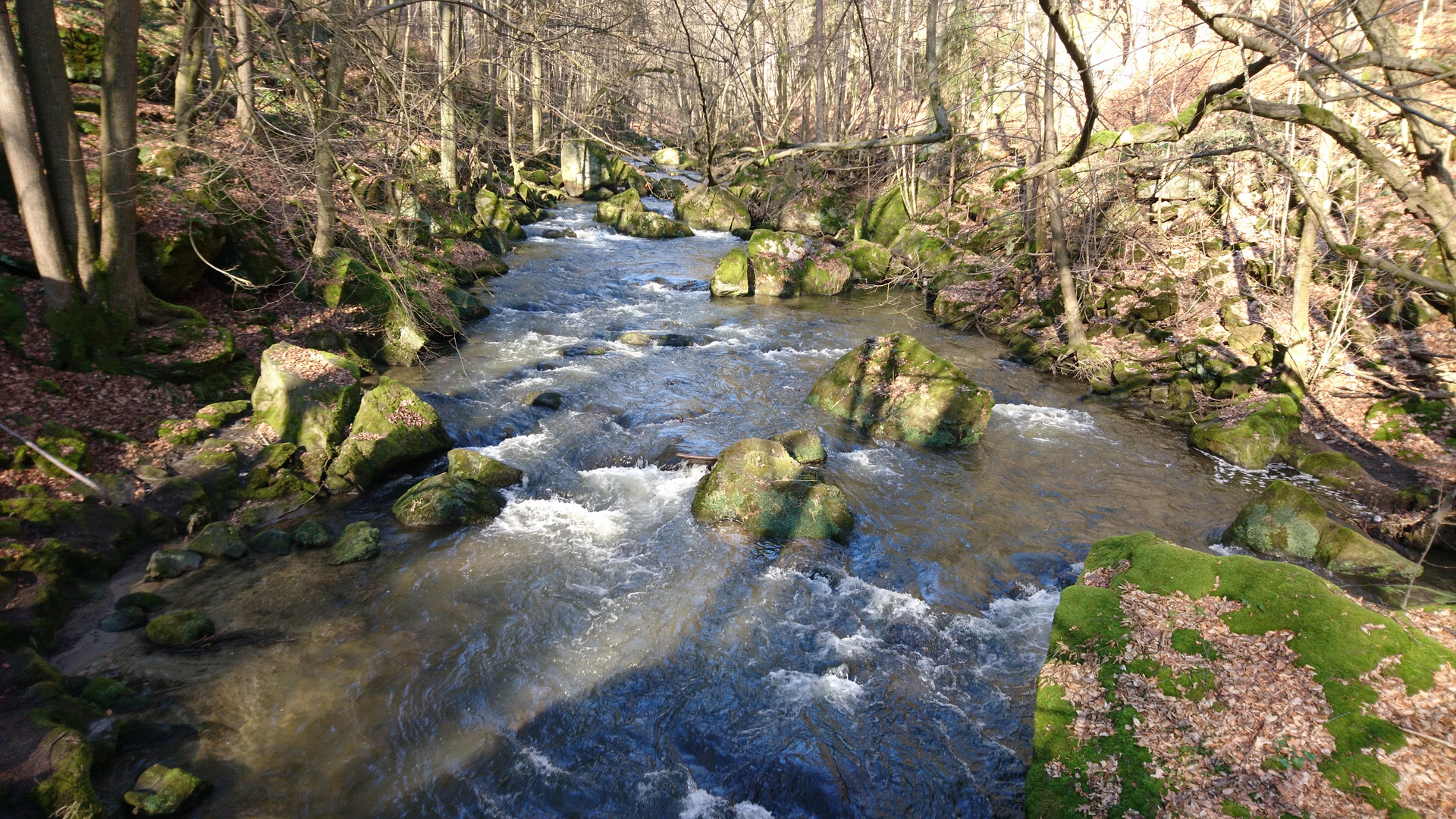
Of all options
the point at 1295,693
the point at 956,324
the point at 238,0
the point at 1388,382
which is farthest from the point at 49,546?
the point at 1388,382

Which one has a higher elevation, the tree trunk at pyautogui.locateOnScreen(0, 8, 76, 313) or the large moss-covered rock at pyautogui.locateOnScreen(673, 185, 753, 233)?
the large moss-covered rock at pyautogui.locateOnScreen(673, 185, 753, 233)

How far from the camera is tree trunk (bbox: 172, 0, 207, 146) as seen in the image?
31.0 feet

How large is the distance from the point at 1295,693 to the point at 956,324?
14111 mm

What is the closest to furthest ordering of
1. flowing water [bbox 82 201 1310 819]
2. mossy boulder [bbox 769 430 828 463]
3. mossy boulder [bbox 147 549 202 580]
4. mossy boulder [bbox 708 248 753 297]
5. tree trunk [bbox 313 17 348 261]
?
1. flowing water [bbox 82 201 1310 819]
2. mossy boulder [bbox 147 549 202 580]
3. tree trunk [bbox 313 17 348 261]
4. mossy boulder [bbox 769 430 828 463]
5. mossy boulder [bbox 708 248 753 297]

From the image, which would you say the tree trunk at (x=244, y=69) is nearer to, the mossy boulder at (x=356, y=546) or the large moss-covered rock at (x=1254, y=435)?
the mossy boulder at (x=356, y=546)

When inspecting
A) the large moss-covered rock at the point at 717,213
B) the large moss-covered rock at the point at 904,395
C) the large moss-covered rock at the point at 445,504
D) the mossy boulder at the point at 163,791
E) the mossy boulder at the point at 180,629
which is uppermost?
the large moss-covered rock at the point at 717,213

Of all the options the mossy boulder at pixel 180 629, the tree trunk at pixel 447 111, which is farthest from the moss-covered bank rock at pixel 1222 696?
the tree trunk at pixel 447 111

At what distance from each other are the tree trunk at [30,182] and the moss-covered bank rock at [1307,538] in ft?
49.2

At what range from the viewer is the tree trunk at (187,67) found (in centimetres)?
945

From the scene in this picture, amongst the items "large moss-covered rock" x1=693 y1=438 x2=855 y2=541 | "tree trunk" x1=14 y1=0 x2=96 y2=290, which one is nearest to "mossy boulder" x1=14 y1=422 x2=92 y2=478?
"tree trunk" x1=14 y1=0 x2=96 y2=290

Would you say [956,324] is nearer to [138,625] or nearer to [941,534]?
[941,534]

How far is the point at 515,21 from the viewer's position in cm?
808

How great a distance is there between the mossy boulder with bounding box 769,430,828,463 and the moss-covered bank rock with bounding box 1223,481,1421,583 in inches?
208

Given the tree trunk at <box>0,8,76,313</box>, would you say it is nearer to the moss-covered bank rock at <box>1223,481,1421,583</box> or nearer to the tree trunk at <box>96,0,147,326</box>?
the tree trunk at <box>96,0,147,326</box>
